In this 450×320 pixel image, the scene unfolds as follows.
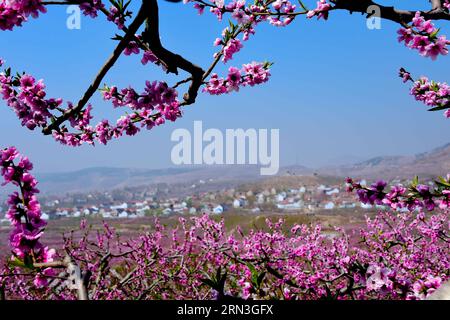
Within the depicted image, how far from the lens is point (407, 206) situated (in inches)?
172

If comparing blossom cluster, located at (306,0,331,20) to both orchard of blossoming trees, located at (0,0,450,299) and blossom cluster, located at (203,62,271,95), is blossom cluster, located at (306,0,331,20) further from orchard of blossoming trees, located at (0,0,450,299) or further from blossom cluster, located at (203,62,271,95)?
blossom cluster, located at (203,62,271,95)

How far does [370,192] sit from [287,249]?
17.5 feet

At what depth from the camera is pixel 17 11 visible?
3561 mm

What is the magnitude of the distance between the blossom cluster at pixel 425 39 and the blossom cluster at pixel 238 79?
206 centimetres

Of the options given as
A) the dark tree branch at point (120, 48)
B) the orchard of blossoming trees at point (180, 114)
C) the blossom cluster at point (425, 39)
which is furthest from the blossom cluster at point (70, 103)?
the blossom cluster at point (425, 39)

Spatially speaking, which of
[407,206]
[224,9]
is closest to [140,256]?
[224,9]

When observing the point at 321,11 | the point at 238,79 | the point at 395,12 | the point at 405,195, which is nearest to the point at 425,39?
the point at 395,12

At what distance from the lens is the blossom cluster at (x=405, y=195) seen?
4043mm

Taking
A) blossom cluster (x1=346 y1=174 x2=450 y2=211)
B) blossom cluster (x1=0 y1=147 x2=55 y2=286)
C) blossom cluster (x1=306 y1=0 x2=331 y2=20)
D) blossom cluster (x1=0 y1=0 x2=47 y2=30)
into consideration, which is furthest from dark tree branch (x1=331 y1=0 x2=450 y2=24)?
blossom cluster (x1=0 y1=147 x2=55 y2=286)

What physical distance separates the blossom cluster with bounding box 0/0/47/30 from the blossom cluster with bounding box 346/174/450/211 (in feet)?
11.2

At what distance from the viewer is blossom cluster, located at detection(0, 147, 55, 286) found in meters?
2.36

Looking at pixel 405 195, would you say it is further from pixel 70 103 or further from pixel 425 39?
pixel 70 103
